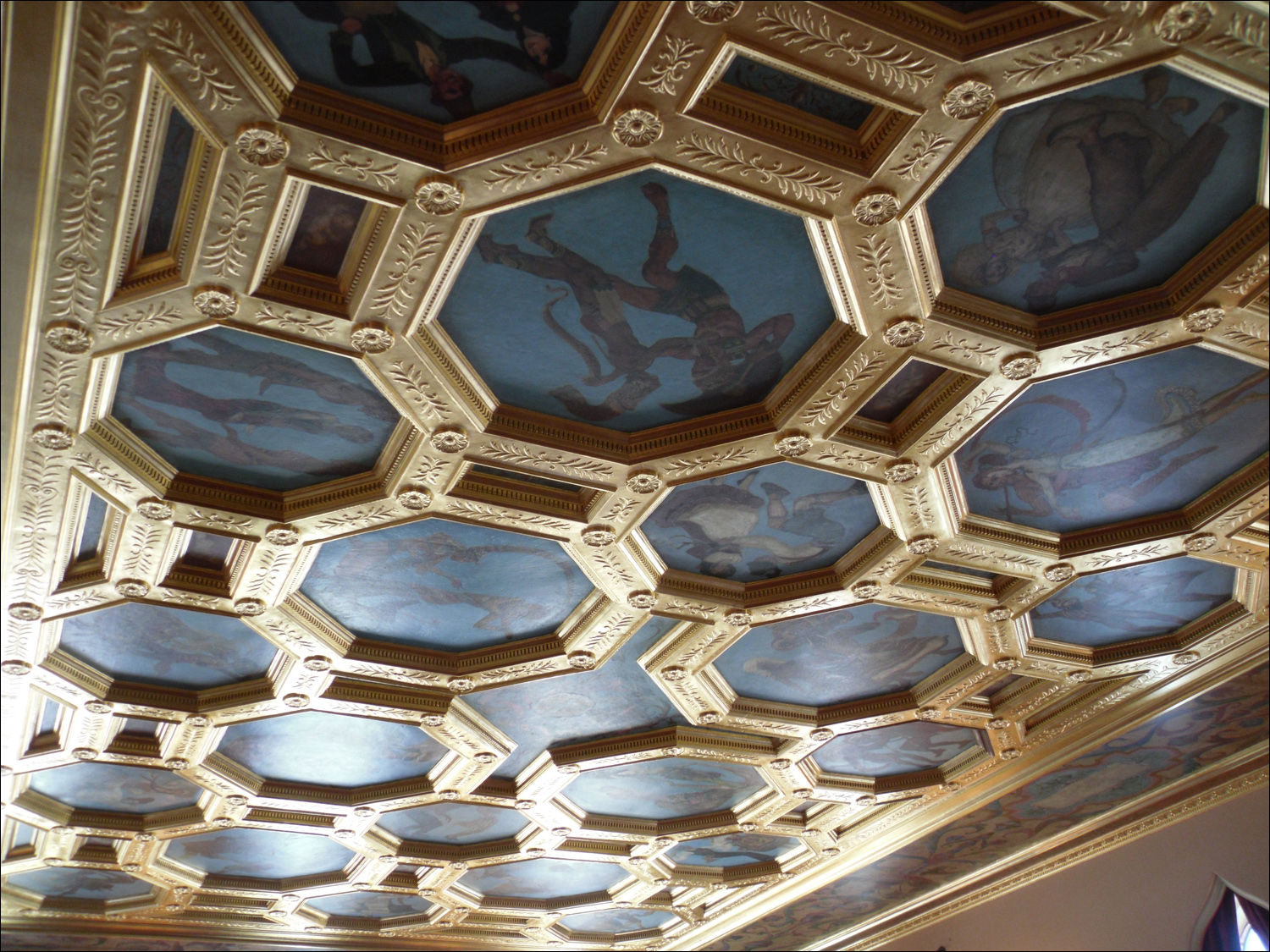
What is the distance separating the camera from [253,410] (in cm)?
892

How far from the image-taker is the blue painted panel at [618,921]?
19.9 metres

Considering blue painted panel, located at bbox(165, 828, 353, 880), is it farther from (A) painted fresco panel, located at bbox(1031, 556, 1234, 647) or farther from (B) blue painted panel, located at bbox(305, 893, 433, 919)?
(A) painted fresco panel, located at bbox(1031, 556, 1234, 647)

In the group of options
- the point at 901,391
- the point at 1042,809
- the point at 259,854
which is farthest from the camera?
the point at 259,854

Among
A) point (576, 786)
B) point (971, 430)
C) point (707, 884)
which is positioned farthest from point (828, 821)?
point (971, 430)

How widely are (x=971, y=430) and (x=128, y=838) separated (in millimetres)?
13448

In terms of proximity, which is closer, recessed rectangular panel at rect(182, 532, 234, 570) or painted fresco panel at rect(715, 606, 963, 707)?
recessed rectangular panel at rect(182, 532, 234, 570)

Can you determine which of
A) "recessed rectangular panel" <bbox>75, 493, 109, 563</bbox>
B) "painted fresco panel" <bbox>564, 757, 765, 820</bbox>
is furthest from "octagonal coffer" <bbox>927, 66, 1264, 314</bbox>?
"painted fresco panel" <bbox>564, 757, 765, 820</bbox>

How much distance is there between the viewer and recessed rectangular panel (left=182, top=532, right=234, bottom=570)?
10.4 meters

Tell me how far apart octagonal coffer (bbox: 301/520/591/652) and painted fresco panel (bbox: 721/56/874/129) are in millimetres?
5103

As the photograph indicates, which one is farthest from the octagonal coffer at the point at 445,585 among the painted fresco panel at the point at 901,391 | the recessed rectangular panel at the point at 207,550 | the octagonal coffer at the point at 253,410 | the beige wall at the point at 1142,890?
the beige wall at the point at 1142,890

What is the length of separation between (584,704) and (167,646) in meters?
4.96

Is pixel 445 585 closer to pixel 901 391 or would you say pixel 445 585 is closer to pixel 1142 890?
pixel 901 391

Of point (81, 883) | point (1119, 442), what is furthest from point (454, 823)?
point (1119, 442)

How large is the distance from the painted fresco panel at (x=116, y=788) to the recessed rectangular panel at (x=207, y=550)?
5054 mm
